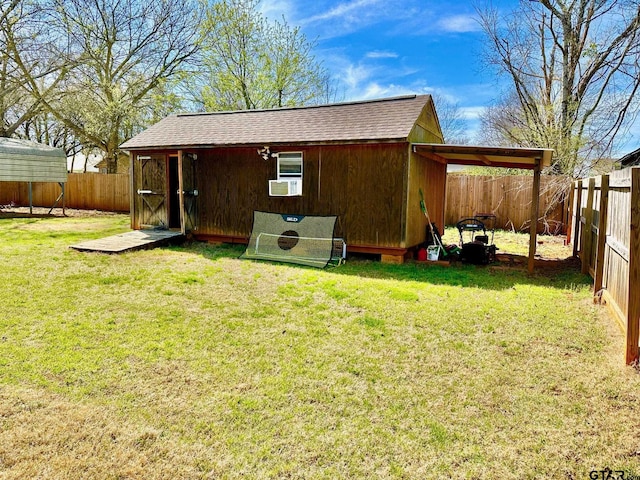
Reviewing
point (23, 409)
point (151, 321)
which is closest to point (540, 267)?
point (151, 321)

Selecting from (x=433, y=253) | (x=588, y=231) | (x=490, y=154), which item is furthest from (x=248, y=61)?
(x=588, y=231)

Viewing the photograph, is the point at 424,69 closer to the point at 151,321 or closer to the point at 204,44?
the point at 204,44

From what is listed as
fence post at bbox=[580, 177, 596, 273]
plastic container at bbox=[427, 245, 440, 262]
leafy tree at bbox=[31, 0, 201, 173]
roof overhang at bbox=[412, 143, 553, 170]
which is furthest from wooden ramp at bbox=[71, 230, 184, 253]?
leafy tree at bbox=[31, 0, 201, 173]

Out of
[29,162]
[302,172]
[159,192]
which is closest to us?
[302,172]

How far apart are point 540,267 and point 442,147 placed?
2844mm

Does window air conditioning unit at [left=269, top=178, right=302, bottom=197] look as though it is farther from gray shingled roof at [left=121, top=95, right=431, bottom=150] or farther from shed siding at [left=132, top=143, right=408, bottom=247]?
gray shingled roof at [left=121, top=95, right=431, bottom=150]

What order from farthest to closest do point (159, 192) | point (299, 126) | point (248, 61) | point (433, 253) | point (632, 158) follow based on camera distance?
point (248, 61), point (632, 158), point (159, 192), point (299, 126), point (433, 253)

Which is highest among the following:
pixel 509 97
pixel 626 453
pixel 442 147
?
pixel 509 97

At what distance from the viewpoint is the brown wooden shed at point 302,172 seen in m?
7.57

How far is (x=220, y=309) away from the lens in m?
4.71

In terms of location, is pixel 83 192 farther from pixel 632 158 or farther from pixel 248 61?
pixel 632 158

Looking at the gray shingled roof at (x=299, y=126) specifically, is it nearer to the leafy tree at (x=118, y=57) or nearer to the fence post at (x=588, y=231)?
the fence post at (x=588, y=231)

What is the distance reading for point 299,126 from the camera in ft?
28.3

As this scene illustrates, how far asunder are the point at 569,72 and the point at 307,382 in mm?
12514
